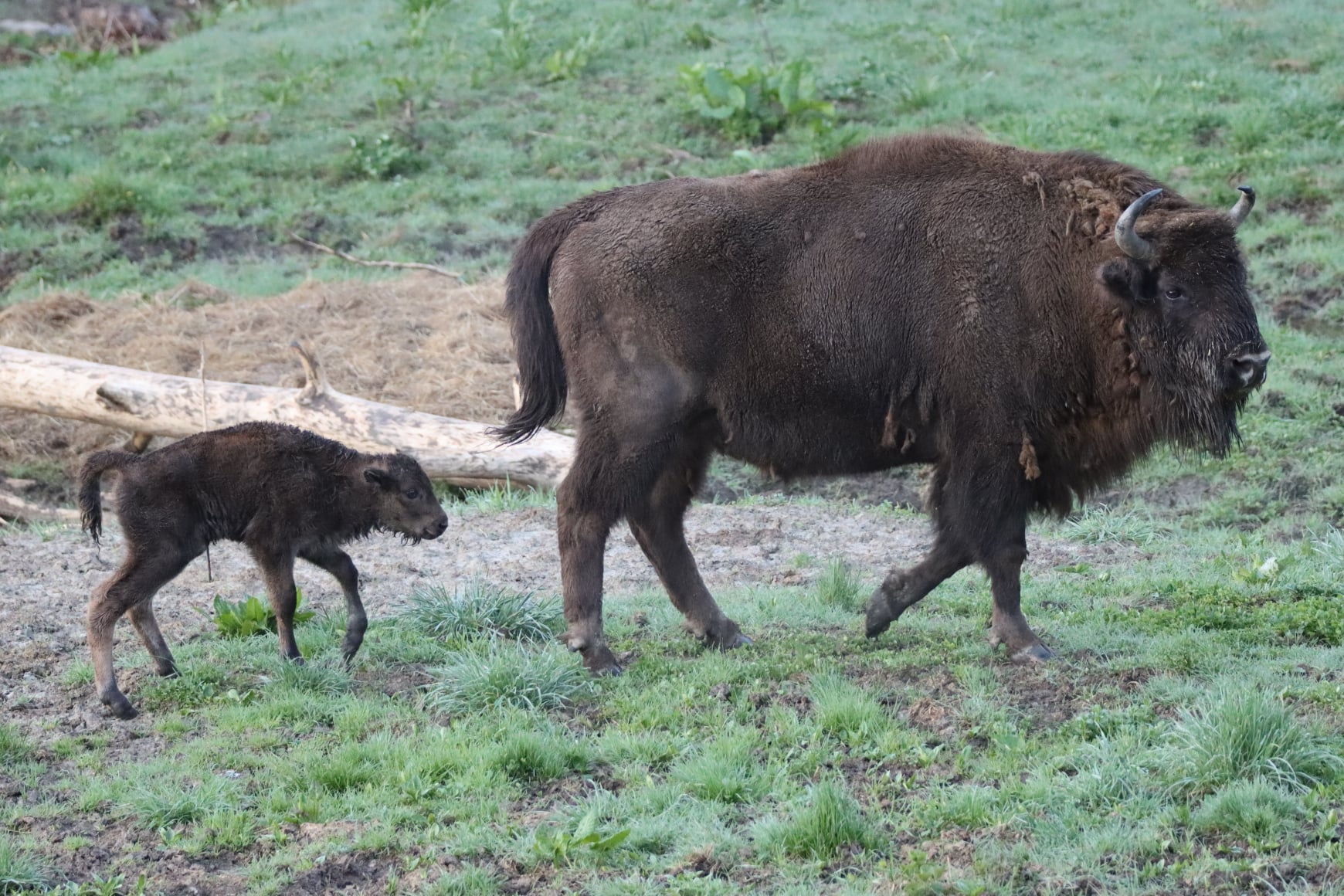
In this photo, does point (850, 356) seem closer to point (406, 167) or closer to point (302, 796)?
point (302, 796)

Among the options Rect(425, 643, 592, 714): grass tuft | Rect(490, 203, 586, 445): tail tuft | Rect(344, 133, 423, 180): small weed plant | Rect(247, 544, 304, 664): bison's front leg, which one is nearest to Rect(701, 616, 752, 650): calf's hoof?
Rect(425, 643, 592, 714): grass tuft

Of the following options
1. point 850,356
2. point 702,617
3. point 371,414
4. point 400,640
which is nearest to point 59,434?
point 371,414

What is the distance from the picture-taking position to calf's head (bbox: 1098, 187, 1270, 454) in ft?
19.9

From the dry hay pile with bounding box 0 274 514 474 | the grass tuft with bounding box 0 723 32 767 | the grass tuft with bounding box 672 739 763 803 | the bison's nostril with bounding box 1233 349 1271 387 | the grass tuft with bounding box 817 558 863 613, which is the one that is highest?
the bison's nostril with bounding box 1233 349 1271 387

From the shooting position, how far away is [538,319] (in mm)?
6648

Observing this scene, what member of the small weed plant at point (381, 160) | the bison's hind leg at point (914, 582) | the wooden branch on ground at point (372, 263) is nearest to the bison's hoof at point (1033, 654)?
the bison's hind leg at point (914, 582)

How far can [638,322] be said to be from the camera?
20.9 ft

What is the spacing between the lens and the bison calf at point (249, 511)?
6.18 meters

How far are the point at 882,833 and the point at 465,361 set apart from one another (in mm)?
7783

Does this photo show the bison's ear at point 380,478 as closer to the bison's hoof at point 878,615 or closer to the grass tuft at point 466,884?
the bison's hoof at point 878,615

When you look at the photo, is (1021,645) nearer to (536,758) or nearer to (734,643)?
(734,643)

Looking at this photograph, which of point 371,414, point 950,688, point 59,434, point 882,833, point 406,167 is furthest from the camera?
point 406,167

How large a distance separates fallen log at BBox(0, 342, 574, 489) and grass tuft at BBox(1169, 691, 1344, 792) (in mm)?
5630

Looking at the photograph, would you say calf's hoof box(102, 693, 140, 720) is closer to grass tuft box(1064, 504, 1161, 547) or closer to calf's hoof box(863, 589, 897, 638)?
calf's hoof box(863, 589, 897, 638)
